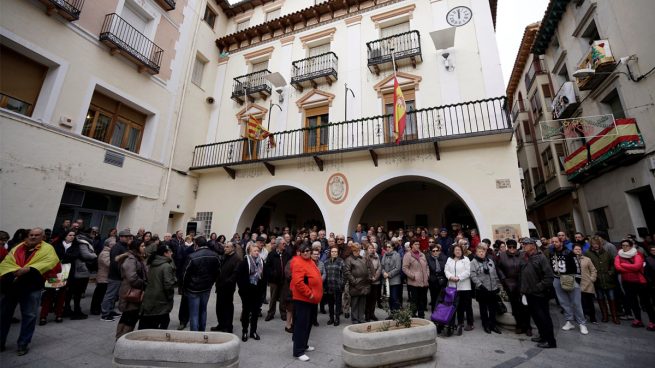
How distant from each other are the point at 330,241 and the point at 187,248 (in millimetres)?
4030

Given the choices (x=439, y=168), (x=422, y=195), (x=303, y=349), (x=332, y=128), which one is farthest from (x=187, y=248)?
(x=422, y=195)

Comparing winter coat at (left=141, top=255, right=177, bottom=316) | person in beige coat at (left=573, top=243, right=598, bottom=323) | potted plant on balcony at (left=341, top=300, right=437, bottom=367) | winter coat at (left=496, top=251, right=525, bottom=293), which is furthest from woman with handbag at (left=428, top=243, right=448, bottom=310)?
winter coat at (left=141, top=255, right=177, bottom=316)

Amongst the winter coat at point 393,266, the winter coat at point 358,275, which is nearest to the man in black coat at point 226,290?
the winter coat at point 358,275

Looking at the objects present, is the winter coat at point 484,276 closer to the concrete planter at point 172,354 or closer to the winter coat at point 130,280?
the concrete planter at point 172,354

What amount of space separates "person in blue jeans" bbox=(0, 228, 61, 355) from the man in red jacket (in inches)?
147

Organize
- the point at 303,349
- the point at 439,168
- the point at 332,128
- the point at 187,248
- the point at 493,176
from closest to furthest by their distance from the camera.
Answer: the point at 303,349
the point at 187,248
the point at 493,176
the point at 439,168
the point at 332,128

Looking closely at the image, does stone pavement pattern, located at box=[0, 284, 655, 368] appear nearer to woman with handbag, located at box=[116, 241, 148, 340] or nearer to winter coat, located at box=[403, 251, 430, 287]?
woman with handbag, located at box=[116, 241, 148, 340]

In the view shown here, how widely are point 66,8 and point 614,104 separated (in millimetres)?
19436

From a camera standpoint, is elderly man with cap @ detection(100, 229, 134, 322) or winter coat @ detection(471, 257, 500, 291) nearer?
winter coat @ detection(471, 257, 500, 291)

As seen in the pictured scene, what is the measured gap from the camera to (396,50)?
11.6 metres

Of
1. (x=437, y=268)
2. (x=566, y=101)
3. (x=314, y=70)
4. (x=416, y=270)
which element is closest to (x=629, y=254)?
(x=437, y=268)

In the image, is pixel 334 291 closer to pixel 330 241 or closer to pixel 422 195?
pixel 330 241

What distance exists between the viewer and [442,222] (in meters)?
13.4

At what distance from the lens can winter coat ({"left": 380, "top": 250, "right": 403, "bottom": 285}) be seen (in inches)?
255
